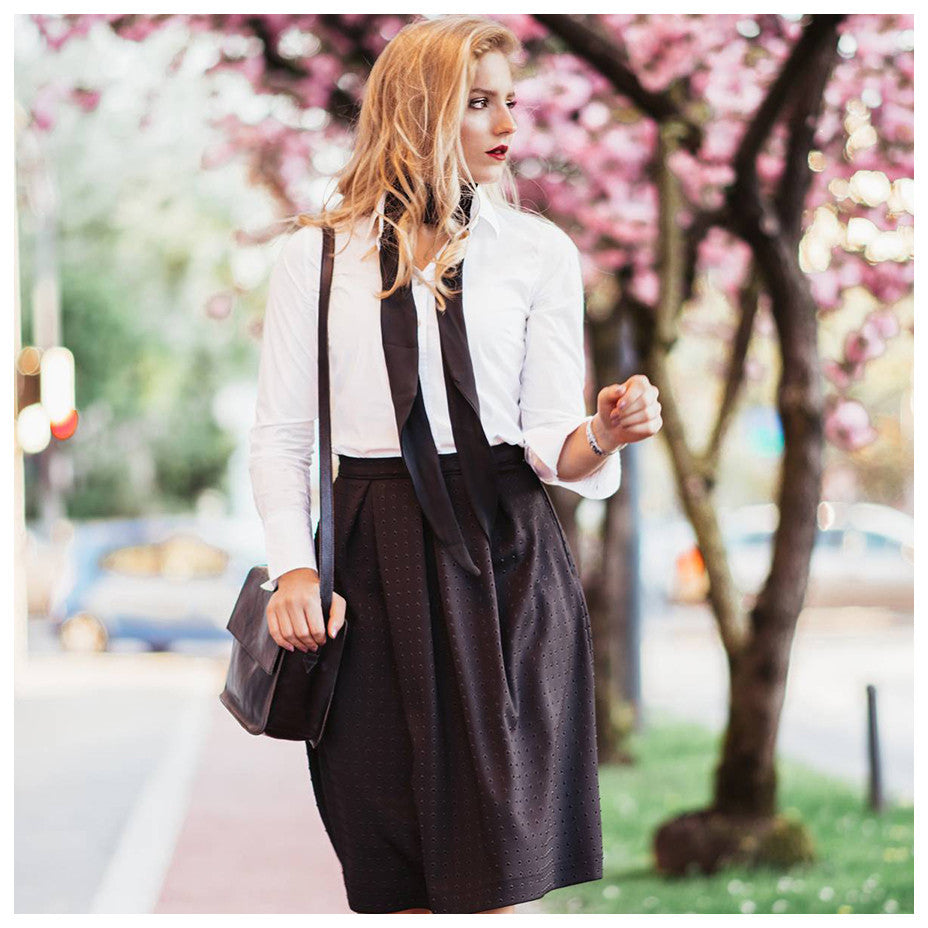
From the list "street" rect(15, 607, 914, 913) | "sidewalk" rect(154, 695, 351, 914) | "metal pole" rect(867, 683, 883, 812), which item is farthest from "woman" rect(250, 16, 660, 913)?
"metal pole" rect(867, 683, 883, 812)

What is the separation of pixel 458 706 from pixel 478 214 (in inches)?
35.2

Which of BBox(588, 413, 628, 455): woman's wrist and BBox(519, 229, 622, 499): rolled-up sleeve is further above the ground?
BBox(519, 229, 622, 499): rolled-up sleeve

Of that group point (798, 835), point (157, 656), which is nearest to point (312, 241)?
point (798, 835)

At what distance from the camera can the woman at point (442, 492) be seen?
260 cm

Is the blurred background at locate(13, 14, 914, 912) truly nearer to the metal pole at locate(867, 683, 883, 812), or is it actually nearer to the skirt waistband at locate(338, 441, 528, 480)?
the metal pole at locate(867, 683, 883, 812)

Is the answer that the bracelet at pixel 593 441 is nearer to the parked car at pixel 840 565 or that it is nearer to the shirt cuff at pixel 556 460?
the shirt cuff at pixel 556 460

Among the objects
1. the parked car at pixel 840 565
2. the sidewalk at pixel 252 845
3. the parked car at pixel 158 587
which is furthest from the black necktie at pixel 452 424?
the parked car at pixel 840 565

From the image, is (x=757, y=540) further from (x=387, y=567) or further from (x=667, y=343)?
(x=387, y=567)

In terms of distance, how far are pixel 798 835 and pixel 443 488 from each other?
13.2 ft

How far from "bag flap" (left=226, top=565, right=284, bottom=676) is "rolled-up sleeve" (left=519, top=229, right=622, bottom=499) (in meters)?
0.56

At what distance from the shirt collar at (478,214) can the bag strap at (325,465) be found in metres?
0.13

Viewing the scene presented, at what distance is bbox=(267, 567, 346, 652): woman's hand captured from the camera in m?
2.61
